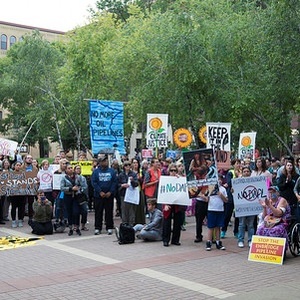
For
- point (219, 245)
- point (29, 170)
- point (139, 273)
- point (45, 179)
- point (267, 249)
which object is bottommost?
point (139, 273)

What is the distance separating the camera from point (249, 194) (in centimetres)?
1054

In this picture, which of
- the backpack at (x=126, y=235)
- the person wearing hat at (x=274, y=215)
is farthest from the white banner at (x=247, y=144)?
the person wearing hat at (x=274, y=215)

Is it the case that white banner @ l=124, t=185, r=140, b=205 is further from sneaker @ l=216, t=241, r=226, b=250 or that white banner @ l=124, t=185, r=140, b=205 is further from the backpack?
sneaker @ l=216, t=241, r=226, b=250

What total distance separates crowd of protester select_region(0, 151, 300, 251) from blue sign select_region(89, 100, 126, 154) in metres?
1.15

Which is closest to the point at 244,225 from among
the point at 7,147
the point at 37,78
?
the point at 7,147

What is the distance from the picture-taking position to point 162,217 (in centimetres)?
1162

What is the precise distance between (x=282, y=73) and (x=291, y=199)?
9388 millimetres

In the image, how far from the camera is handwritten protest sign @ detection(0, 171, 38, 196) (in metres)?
13.6

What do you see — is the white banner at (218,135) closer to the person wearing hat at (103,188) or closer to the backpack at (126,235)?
the person wearing hat at (103,188)

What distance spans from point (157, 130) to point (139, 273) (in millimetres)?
10270

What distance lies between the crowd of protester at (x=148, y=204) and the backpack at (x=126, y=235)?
31 centimetres

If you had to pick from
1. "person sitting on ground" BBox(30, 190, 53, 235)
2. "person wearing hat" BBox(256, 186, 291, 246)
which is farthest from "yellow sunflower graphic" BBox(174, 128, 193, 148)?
"person wearing hat" BBox(256, 186, 291, 246)

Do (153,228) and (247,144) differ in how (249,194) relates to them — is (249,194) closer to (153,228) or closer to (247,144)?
(153,228)

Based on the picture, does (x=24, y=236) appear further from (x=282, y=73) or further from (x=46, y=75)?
(x=46, y=75)
